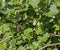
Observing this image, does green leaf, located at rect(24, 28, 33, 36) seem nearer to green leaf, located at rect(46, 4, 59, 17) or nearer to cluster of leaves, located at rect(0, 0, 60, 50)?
cluster of leaves, located at rect(0, 0, 60, 50)

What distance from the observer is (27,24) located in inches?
70.3

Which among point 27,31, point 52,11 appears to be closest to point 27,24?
point 27,31

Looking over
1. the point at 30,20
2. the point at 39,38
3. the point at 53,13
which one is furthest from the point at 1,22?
the point at 53,13

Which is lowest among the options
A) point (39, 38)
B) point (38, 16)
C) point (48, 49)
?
point (48, 49)

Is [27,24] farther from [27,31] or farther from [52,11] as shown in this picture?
[52,11]

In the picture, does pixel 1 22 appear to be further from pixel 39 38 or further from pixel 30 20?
pixel 39 38

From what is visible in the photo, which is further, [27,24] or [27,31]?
[27,24]

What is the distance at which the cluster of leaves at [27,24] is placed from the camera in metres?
1.61

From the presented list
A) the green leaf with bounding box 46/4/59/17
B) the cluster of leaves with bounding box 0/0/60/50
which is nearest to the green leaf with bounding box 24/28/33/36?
the cluster of leaves with bounding box 0/0/60/50

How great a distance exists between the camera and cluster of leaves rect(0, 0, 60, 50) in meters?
1.61

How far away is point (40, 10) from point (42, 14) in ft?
0.15

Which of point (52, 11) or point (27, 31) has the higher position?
point (52, 11)

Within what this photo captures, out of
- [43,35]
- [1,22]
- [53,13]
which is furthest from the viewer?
Result: [1,22]

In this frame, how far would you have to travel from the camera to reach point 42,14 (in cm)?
170
